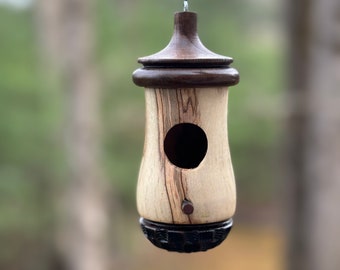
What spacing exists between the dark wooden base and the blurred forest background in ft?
14.1

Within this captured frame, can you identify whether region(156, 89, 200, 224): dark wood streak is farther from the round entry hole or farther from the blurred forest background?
the blurred forest background

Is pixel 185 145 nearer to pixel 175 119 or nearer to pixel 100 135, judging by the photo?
pixel 175 119

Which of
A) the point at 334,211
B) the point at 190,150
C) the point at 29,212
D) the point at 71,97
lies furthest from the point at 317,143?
the point at 190,150

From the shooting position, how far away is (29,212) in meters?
7.70

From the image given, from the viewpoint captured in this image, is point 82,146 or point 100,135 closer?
point 82,146

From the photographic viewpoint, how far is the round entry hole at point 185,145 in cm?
201

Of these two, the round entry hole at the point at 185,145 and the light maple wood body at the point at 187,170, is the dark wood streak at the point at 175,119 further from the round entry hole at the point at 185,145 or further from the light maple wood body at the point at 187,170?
the round entry hole at the point at 185,145

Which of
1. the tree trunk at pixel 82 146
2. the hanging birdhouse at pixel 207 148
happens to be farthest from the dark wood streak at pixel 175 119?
the tree trunk at pixel 82 146

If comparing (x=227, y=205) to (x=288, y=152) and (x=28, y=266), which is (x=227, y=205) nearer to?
(x=288, y=152)

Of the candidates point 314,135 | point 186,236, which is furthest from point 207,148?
point 314,135

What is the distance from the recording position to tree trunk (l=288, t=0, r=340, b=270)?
5.59 m

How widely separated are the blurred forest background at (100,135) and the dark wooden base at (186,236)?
4.30 m

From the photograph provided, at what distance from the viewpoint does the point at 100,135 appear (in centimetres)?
797

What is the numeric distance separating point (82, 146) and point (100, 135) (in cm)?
73
